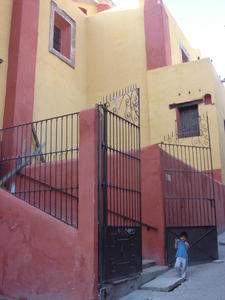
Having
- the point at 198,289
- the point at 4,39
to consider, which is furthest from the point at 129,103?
the point at 198,289

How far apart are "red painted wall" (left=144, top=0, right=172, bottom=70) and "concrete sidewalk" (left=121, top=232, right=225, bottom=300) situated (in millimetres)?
8721

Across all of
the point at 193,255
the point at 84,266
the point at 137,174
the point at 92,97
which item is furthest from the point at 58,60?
the point at 84,266

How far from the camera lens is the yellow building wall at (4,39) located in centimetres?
1008

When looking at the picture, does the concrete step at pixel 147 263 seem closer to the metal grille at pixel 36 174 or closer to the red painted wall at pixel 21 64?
the metal grille at pixel 36 174

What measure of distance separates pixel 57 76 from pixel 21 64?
249 cm

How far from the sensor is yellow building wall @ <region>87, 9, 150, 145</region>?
47.7 ft

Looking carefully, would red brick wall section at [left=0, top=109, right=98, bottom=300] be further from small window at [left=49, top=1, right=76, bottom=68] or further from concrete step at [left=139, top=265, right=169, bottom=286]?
small window at [left=49, top=1, right=76, bottom=68]

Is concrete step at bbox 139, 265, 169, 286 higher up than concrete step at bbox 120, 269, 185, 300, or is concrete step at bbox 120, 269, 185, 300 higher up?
concrete step at bbox 139, 265, 169, 286

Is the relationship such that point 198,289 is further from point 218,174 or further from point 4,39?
point 4,39

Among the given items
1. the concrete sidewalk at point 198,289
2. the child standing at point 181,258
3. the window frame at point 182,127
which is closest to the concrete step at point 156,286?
the concrete sidewalk at point 198,289

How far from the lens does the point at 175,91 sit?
13.5 meters

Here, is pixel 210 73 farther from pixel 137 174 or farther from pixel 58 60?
pixel 137 174

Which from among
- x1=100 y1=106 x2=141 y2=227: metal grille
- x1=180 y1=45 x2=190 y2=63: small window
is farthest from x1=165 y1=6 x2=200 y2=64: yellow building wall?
x1=100 y1=106 x2=141 y2=227: metal grille

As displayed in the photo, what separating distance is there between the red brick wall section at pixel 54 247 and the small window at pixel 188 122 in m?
7.35
